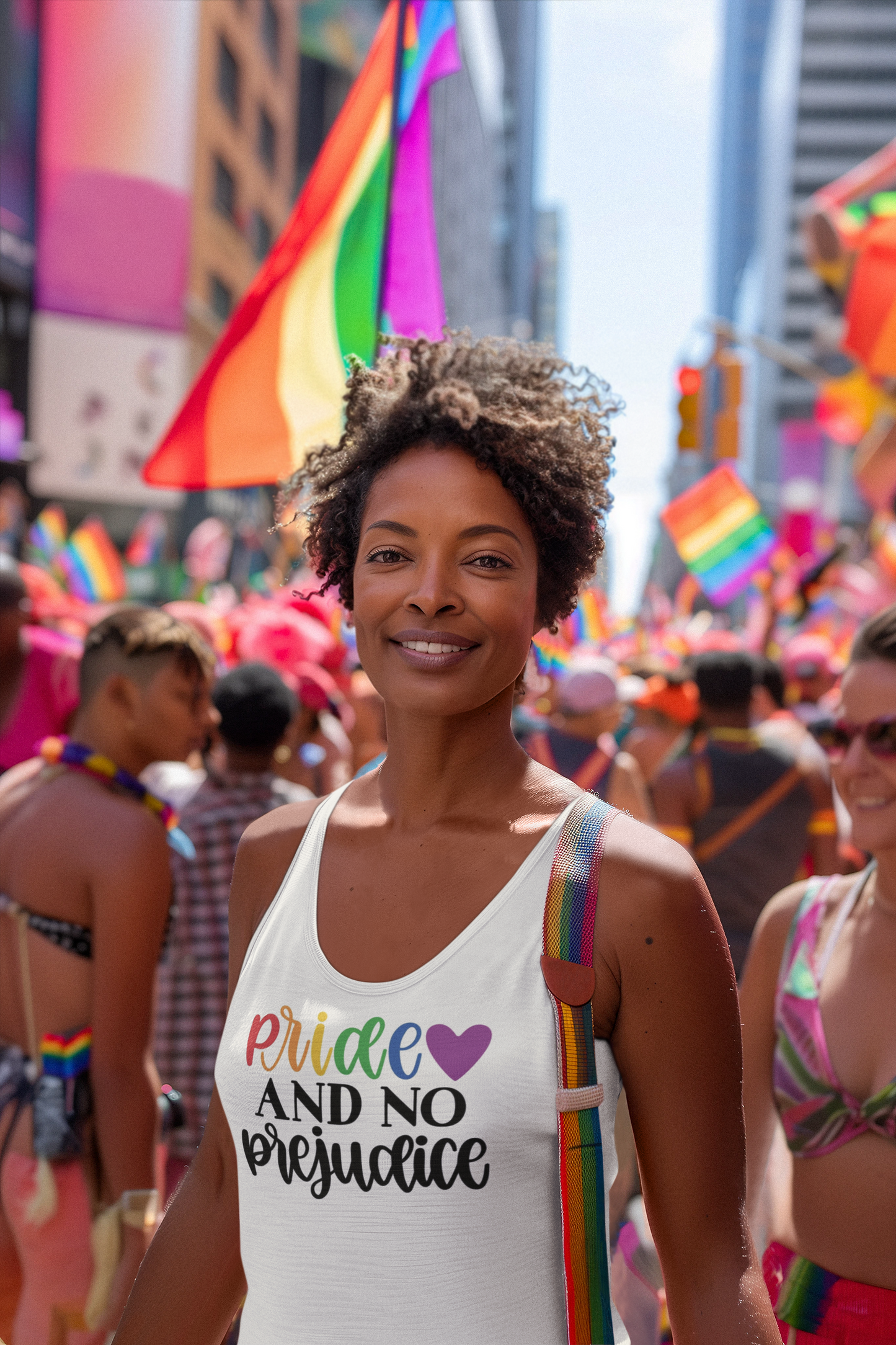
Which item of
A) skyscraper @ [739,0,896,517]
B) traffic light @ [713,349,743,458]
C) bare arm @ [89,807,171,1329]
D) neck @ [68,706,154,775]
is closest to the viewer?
bare arm @ [89,807,171,1329]

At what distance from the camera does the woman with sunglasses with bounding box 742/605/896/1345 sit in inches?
79.9

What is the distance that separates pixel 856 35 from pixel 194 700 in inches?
4081

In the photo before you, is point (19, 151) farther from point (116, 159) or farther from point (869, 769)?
point (869, 769)

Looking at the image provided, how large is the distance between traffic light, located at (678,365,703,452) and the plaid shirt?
14.9m

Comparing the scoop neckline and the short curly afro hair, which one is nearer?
the scoop neckline

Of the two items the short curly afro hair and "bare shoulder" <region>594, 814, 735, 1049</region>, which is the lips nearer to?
the short curly afro hair

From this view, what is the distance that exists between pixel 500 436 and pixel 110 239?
27174mm

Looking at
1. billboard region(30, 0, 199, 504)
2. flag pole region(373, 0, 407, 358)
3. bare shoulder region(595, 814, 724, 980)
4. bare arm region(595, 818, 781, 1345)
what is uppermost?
billboard region(30, 0, 199, 504)

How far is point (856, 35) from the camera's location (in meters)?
91.4

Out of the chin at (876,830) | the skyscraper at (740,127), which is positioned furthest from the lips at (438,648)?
the skyscraper at (740,127)

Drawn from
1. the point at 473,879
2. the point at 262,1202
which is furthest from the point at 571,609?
the point at 262,1202

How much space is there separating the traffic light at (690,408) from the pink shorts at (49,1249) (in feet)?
53.0

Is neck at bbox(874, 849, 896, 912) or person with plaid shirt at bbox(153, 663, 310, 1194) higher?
neck at bbox(874, 849, 896, 912)

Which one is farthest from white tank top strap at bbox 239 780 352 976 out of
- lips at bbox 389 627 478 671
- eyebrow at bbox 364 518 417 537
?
eyebrow at bbox 364 518 417 537
